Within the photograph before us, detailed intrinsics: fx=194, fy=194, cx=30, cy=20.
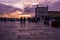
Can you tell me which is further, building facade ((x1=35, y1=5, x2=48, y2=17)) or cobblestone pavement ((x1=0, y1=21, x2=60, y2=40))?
building facade ((x1=35, y1=5, x2=48, y2=17))

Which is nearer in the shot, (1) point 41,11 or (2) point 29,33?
(2) point 29,33

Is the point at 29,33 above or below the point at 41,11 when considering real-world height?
below

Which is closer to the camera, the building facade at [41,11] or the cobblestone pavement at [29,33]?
the cobblestone pavement at [29,33]

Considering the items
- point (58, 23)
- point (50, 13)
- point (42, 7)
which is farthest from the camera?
point (50, 13)

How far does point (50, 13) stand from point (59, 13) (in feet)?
26.7

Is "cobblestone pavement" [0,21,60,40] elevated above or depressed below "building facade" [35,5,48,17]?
below

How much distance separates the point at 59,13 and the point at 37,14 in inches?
1089

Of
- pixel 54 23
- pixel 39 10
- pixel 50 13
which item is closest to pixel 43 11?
pixel 39 10

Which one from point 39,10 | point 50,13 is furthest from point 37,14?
point 50,13

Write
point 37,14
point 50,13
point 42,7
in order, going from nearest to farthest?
point 37,14 < point 42,7 < point 50,13

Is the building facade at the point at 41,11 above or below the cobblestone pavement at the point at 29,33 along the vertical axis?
above

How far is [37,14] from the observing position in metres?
107

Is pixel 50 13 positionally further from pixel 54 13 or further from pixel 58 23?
pixel 58 23

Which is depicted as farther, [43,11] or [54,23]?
[43,11]
